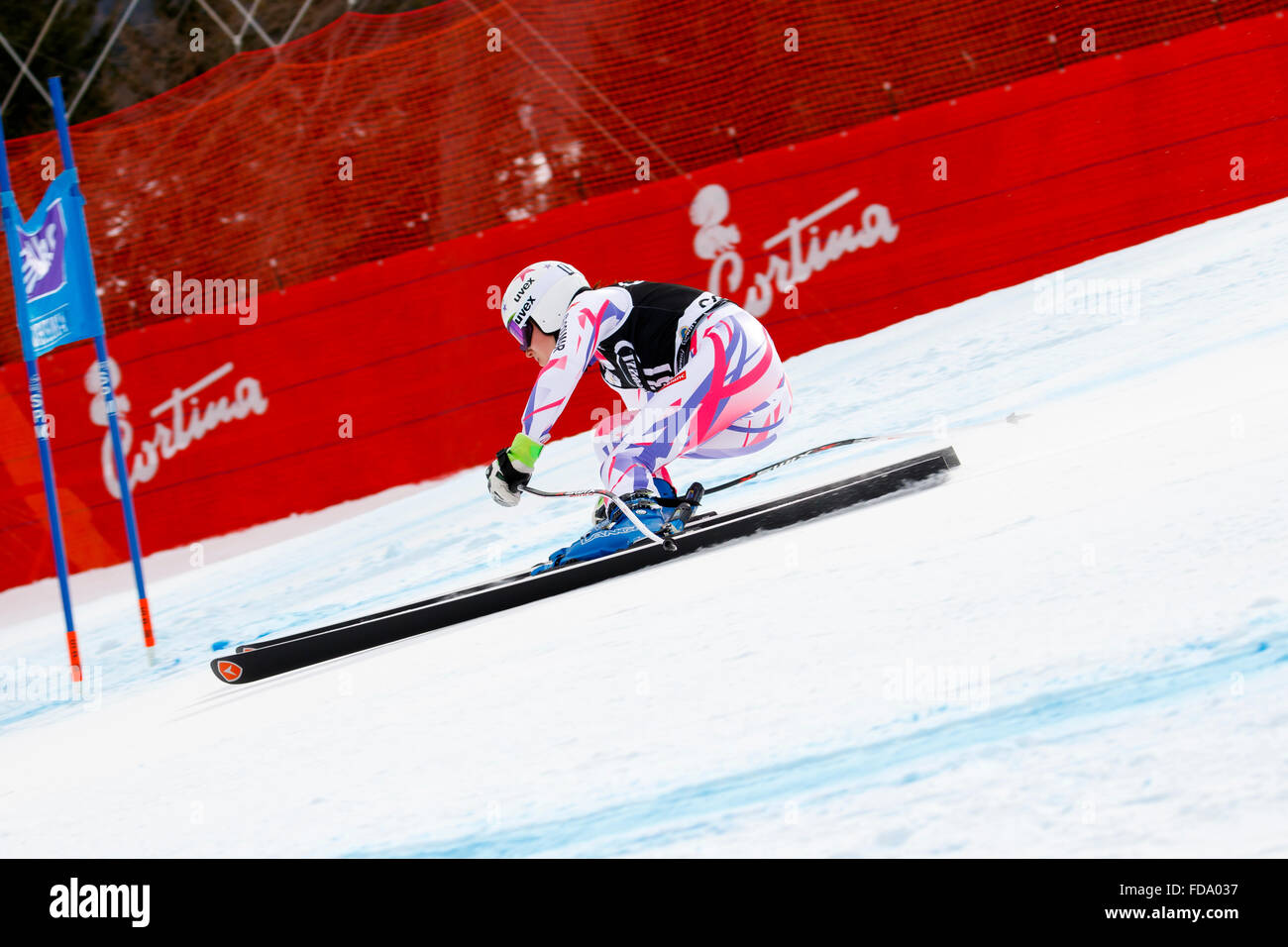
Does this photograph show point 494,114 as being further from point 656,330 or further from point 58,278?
point 656,330

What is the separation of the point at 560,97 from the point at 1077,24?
3667mm

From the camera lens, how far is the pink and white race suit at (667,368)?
384cm

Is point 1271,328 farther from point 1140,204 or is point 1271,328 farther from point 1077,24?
point 1077,24

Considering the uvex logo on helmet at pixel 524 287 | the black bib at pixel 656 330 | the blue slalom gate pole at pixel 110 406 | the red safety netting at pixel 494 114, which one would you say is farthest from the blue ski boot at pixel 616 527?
the red safety netting at pixel 494 114

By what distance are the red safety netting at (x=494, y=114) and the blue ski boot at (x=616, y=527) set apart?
4033mm

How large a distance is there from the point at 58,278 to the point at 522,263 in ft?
9.14

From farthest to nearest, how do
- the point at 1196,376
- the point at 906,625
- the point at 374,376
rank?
the point at 374,376
the point at 1196,376
the point at 906,625

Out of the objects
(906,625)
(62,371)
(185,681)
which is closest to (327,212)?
(62,371)

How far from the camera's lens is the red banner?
697 cm

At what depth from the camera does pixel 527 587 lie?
13.4ft

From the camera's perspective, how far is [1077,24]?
24.4ft

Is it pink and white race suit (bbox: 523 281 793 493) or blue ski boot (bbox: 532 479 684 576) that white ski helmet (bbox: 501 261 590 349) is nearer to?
pink and white race suit (bbox: 523 281 793 493)

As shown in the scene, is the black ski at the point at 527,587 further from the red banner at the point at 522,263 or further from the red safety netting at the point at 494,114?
the red safety netting at the point at 494,114

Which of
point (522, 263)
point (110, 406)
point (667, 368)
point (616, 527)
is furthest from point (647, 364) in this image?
point (522, 263)
